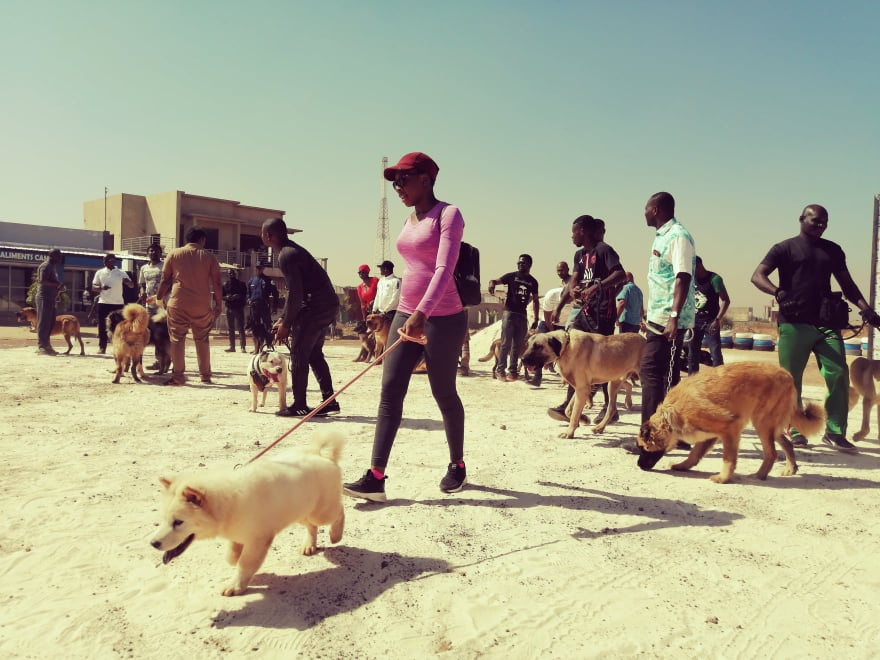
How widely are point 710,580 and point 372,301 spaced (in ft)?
38.6

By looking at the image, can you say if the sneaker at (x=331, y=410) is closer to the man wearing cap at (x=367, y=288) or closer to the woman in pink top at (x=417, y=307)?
the woman in pink top at (x=417, y=307)

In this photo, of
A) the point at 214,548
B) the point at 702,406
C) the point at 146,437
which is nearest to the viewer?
the point at 214,548

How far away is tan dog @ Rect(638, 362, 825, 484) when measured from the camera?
4902mm

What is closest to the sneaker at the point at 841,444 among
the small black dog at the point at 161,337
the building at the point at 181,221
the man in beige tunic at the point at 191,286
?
the man in beige tunic at the point at 191,286

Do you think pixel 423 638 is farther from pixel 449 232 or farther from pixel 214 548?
pixel 449 232

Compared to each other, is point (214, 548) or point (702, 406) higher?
point (702, 406)

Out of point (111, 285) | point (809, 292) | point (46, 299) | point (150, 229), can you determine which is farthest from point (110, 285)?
point (150, 229)

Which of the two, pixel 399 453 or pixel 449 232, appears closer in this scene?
pixel 449 232

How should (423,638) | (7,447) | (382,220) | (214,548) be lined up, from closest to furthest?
1. (423,638)
2. (214,548)
3. (7,447)
4. (382,220)

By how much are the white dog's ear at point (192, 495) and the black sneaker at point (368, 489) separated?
1.55 meters

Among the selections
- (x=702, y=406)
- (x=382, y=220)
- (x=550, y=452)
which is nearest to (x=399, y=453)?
(x=550, y=452)

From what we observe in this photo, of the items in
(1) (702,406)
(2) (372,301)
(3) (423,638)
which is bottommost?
(3) (423,638)

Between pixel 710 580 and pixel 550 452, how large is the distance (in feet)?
9.26

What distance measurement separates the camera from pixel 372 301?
14.3 metres
